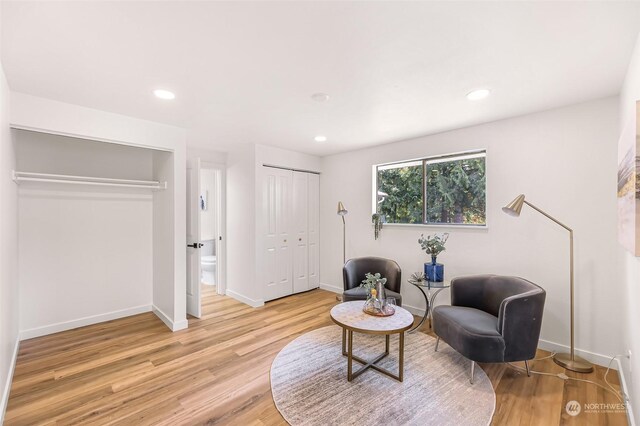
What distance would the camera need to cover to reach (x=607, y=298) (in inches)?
99.2

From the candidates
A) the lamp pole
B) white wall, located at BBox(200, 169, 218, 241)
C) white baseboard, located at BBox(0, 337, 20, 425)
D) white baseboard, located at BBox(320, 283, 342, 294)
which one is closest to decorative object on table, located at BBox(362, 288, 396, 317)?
the lamp pole

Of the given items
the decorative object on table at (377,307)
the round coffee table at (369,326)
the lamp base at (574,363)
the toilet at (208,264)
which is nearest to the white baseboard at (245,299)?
the toilet at (208,264)

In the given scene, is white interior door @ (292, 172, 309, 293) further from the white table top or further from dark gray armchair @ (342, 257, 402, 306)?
the white table top

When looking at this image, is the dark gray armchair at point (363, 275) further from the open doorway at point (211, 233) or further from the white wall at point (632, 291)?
the open doorway at point (211, 233)

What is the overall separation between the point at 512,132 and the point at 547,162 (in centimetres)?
46

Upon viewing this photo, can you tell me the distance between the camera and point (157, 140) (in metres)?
3.21

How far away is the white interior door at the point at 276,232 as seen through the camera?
14.3ft

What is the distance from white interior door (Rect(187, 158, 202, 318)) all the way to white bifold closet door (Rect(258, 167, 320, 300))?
990mm

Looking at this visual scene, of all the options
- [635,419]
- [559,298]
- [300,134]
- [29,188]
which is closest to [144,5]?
[300,134]

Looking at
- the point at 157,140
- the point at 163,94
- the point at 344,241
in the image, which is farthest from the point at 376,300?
the point at 157,140

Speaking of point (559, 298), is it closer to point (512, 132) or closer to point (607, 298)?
point (607, 298)

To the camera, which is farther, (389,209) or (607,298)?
(389,209)

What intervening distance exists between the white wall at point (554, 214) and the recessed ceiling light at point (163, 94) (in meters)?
2.95

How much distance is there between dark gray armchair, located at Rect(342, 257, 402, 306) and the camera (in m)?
3.34
